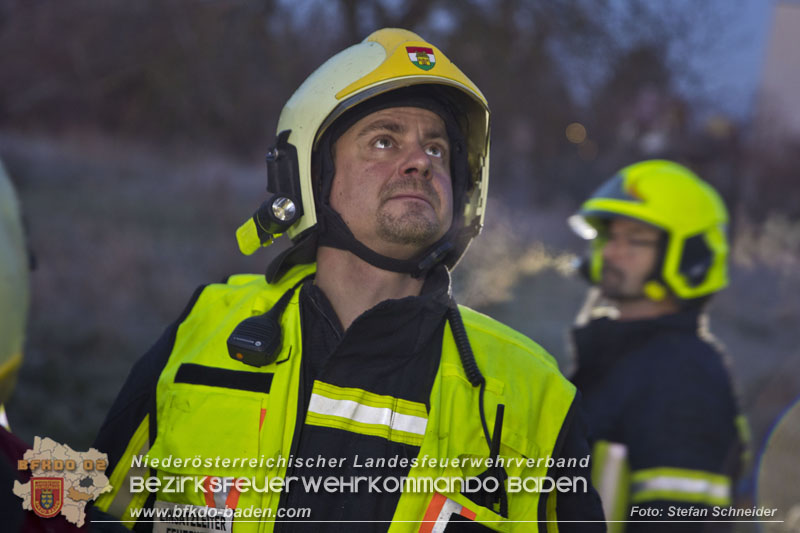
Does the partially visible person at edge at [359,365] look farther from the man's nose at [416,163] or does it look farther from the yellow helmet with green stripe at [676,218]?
the yellow helmet with green stripe at [676,218]

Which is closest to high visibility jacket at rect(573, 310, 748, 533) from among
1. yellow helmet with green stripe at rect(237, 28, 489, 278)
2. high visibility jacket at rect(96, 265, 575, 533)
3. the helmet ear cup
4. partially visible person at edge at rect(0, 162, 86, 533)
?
the helmet ear cup

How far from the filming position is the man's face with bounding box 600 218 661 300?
3520 millimetres

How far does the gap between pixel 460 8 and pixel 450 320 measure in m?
12.0

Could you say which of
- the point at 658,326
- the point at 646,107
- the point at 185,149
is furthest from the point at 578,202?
the point at 658,326

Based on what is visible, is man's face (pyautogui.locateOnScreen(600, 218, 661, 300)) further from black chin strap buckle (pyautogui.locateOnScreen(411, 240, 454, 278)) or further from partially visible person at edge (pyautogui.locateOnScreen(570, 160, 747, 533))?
black chin strap buckle (pyautogui.locateOnScreen(411, 240, 454, 278))

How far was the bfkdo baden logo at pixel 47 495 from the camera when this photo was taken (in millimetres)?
1665

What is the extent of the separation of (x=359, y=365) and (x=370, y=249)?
0.56 meters

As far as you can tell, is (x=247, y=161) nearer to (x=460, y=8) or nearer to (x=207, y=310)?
(x=460, y=8)

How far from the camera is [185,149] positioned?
1595 cm

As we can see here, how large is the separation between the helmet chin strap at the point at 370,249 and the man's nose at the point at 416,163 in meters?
0.30

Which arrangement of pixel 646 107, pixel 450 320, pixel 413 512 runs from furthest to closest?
1. pixel 646 107
2. pixel 450 320
3. pixel 413 512

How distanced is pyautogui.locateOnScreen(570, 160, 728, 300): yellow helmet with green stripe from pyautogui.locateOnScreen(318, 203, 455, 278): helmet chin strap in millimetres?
1192

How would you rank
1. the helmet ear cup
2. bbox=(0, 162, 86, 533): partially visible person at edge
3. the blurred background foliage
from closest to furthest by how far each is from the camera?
bbox=(0, 162, 86, 533): partially visible person at edge, the helmet ear cup, the blurred background foliage

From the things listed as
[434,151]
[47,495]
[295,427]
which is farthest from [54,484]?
[434,151]
